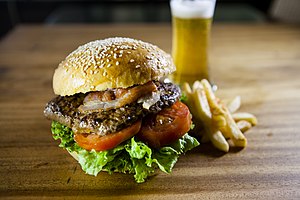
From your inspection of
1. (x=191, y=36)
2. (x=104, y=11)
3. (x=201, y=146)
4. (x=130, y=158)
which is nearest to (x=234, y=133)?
(x=201, y=146)

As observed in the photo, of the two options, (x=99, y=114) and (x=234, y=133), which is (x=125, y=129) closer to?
(x=99, y=114)

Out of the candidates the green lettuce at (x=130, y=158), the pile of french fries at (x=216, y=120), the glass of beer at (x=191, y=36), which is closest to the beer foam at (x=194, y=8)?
the glass of beer at (x=191, y=36)

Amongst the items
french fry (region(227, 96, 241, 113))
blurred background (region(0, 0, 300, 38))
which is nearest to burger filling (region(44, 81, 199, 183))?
french fry (region(227, 96, 241, 113))

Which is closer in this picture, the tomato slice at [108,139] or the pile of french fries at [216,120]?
the tomato slice at [108,139]

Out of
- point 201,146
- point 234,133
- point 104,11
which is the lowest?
point 104,11

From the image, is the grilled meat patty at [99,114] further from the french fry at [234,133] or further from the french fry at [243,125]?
the french fry at [243,125]
